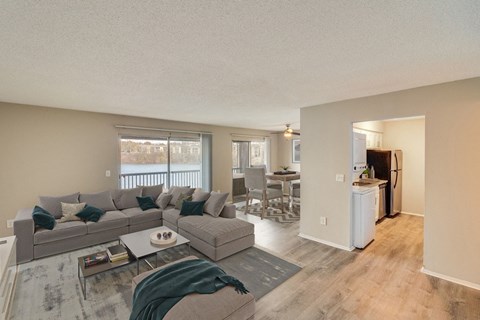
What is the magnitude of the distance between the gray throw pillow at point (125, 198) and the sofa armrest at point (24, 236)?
1282mm

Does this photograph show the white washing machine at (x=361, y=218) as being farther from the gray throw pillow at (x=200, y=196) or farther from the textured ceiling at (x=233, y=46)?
the gray throw pillow at (x=200, y=196)

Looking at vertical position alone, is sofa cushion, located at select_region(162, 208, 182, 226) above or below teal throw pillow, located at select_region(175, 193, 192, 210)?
below

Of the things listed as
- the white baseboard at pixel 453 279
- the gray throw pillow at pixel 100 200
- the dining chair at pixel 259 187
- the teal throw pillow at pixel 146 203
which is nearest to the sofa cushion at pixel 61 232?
the gray throw pillow at pixel 100 200

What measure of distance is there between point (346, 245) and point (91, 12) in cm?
400

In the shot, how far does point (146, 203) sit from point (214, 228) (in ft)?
5.74

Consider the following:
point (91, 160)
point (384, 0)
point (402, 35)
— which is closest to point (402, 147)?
point (402, 35)

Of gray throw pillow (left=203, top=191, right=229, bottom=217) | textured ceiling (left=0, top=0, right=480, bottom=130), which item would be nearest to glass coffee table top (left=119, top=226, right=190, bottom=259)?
gray throw pillow (left=203, top=191, right=229, bottom=217)

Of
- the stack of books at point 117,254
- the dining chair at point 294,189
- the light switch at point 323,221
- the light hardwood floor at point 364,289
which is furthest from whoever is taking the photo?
the dining chair at point 294,189

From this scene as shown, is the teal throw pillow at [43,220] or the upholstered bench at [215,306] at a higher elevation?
the teal throw pillow at [43,220]

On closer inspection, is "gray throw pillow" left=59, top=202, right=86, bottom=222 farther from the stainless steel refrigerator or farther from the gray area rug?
the stainless steel refrigerator

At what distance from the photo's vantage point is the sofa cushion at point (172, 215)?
3.73m

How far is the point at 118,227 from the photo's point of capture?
11.9 feet

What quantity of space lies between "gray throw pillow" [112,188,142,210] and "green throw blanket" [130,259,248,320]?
2660mm

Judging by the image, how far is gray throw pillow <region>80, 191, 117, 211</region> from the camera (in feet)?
12.5
